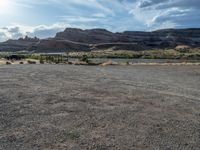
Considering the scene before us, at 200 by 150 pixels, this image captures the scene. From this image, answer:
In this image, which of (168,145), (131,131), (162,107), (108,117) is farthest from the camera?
(162,107)

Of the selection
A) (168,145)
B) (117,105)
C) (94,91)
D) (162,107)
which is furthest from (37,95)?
(168,145)

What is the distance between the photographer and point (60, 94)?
77.6 feet

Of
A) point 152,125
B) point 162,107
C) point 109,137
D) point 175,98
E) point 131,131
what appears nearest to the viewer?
point 109,137

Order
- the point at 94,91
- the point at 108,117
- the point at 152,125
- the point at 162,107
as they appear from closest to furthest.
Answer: the point at 152,125 < the point at 108,117 < the point at 162,107 < the point at 94,91

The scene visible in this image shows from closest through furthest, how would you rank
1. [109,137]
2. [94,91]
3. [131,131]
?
[109,137]
[131,131]
[94,91]

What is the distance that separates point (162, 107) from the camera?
758 inches

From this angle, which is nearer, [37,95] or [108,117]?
[108,117]

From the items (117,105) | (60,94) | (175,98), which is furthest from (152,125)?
(60,94)

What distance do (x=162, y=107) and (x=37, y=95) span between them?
26.1ft

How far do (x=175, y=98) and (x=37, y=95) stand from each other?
8.36 metres

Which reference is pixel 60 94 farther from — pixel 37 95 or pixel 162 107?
pixel 162 107

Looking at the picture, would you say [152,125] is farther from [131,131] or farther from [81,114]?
[81,114]

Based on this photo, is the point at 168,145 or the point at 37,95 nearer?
the point at 168,145

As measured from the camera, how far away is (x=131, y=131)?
13.6 metres
